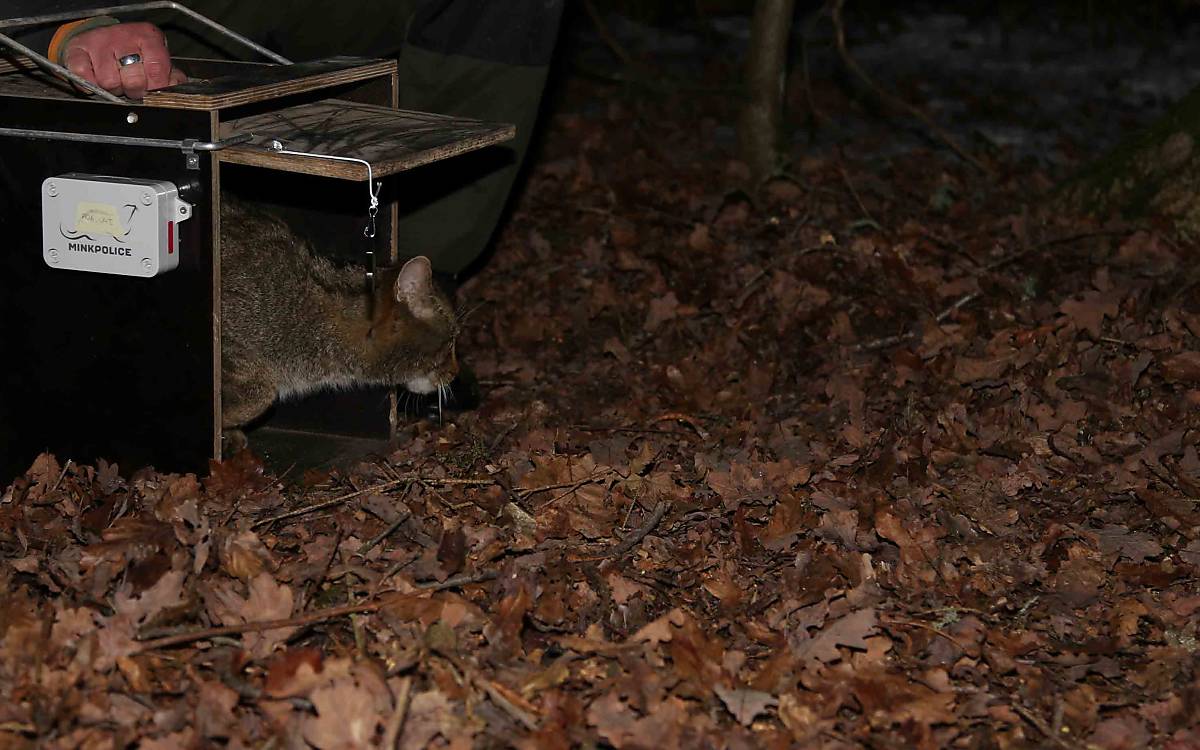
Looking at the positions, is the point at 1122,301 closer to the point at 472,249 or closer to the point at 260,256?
the point at 472,249

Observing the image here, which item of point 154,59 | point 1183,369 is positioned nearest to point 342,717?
point 154,59

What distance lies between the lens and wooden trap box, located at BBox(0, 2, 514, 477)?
4316 millimetres

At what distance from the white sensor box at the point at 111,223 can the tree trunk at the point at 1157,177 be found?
5302 millimetres

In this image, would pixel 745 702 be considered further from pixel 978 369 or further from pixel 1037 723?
pixel 978 369

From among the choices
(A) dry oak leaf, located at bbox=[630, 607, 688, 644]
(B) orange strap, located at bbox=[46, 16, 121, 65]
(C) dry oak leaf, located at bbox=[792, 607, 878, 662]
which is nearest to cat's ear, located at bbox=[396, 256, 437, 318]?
(B) orange strap, located at bbox=[46, 16, 121, 65]

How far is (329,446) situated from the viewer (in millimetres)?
5809

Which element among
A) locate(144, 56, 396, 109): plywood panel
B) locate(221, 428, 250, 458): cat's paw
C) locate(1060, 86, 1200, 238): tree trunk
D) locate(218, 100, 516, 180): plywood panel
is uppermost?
locate(144, 56, 396, 109): plywood panel

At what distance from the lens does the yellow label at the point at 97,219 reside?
4.30 m

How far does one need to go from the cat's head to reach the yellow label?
132 centimetres

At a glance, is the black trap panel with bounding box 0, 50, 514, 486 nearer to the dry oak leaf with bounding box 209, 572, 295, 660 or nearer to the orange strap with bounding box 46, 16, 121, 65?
the orange strap with bounding box 46, 16, 121, 65

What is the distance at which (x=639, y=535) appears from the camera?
4.36m

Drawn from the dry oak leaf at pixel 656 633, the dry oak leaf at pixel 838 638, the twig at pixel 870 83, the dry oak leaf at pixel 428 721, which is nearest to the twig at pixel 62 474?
the dry oak leaf at pixel 428 721

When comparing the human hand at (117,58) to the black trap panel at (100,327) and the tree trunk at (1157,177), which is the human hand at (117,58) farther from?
the tree trunk at (1157,177)

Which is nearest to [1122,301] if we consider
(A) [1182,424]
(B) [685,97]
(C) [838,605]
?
(A) [1182,424]
